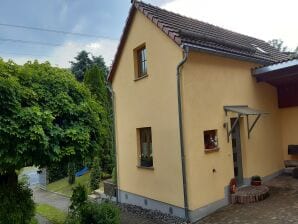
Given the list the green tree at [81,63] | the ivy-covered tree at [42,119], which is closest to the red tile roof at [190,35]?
the ivy-covered tree at [42,119]

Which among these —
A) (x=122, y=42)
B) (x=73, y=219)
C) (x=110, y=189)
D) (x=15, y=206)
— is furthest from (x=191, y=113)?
(x=110, y=189)

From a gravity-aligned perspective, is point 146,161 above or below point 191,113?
below

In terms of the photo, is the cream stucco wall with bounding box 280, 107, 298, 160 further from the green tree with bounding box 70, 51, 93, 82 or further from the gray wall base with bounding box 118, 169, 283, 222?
the green tree with bounding box 70, 51, 93, 82

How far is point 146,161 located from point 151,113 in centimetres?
191

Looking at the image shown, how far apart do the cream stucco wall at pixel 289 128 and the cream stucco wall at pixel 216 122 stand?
1.31 m

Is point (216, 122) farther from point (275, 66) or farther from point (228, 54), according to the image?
point (275, 66)

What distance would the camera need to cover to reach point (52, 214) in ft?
37.0

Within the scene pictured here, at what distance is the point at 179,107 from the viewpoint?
8.95m

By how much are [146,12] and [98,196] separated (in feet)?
27.8

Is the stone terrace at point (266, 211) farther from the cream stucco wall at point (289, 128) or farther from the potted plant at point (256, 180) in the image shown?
the cream stucco wall at point (289, 128)

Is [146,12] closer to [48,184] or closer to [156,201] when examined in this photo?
[156,201]

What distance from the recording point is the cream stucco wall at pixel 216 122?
889 centimetres

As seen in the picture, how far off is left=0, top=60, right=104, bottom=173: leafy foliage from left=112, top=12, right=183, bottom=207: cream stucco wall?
8.49 ft

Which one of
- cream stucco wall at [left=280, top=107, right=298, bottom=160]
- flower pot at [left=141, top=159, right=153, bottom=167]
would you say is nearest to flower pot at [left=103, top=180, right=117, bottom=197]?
flower pot at [left=141, top=159, right=153, bottom=167]
